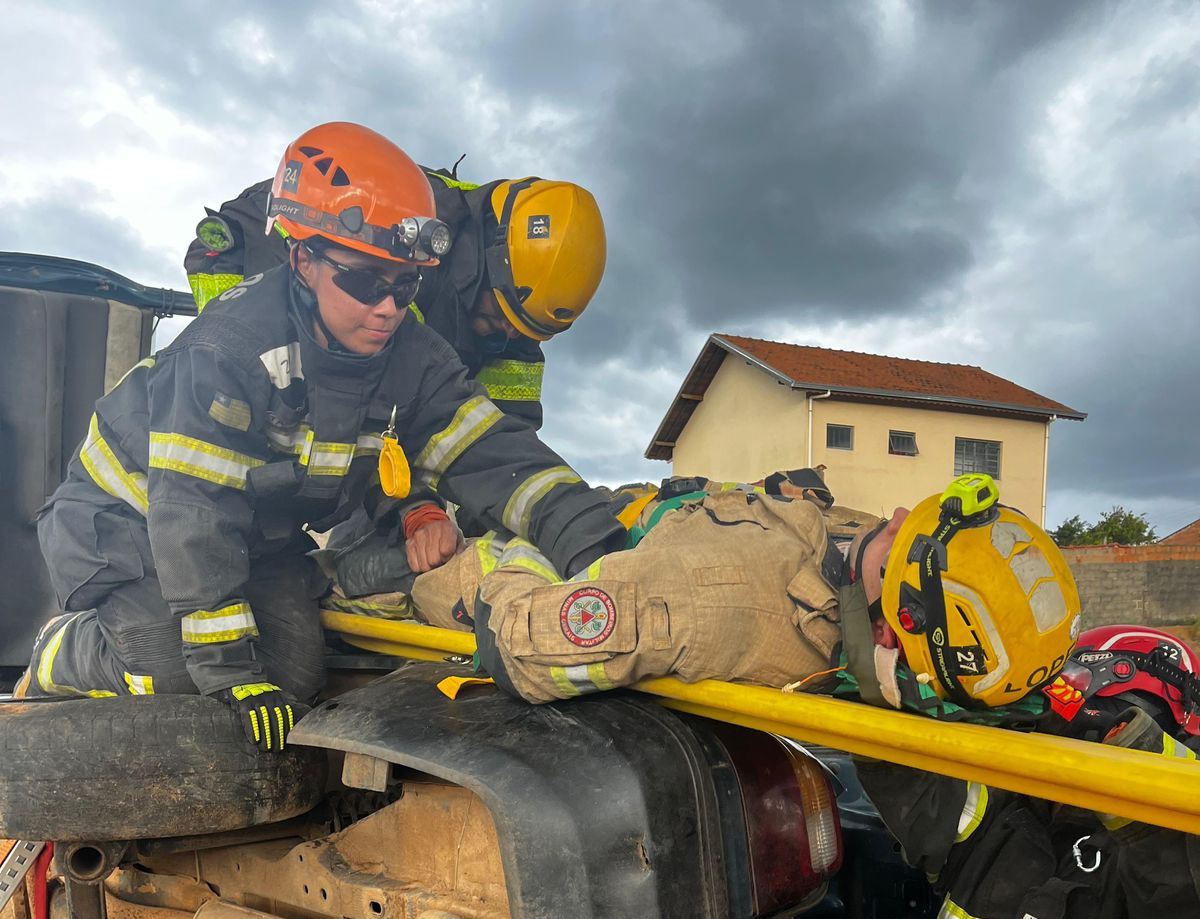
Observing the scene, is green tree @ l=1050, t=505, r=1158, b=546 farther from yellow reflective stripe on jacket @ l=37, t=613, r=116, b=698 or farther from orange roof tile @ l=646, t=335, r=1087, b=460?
yellow reflective stripe on jacket @ l=37, t=613, r=116, b=698

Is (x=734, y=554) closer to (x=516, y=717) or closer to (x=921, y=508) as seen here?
(x=921, y=508)

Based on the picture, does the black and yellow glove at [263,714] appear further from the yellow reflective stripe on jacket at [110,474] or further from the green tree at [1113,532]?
the green tree at [1113,532]

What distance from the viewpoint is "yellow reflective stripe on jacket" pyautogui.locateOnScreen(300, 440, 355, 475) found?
284 cm

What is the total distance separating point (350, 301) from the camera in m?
Answer: 2.84

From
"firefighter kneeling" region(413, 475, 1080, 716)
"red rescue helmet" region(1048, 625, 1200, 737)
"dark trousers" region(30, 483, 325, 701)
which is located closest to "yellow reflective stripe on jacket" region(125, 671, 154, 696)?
"dark trousers" region(30, 483, 325, 701)

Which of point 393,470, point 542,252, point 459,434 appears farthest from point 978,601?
point 542,252

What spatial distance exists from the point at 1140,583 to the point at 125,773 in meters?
15.9

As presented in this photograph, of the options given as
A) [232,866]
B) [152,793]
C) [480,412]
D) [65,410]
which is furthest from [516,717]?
[65,410]

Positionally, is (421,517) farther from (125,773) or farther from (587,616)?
(587,616)

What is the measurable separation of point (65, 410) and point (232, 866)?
201 cm

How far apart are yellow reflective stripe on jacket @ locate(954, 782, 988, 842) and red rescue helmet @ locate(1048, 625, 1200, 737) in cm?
26

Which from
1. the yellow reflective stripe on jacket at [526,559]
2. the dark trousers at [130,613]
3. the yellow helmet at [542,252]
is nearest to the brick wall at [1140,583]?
the yellow helmet at [542,252]

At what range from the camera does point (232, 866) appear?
256cm

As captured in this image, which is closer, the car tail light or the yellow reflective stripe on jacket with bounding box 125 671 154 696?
the car tail light
